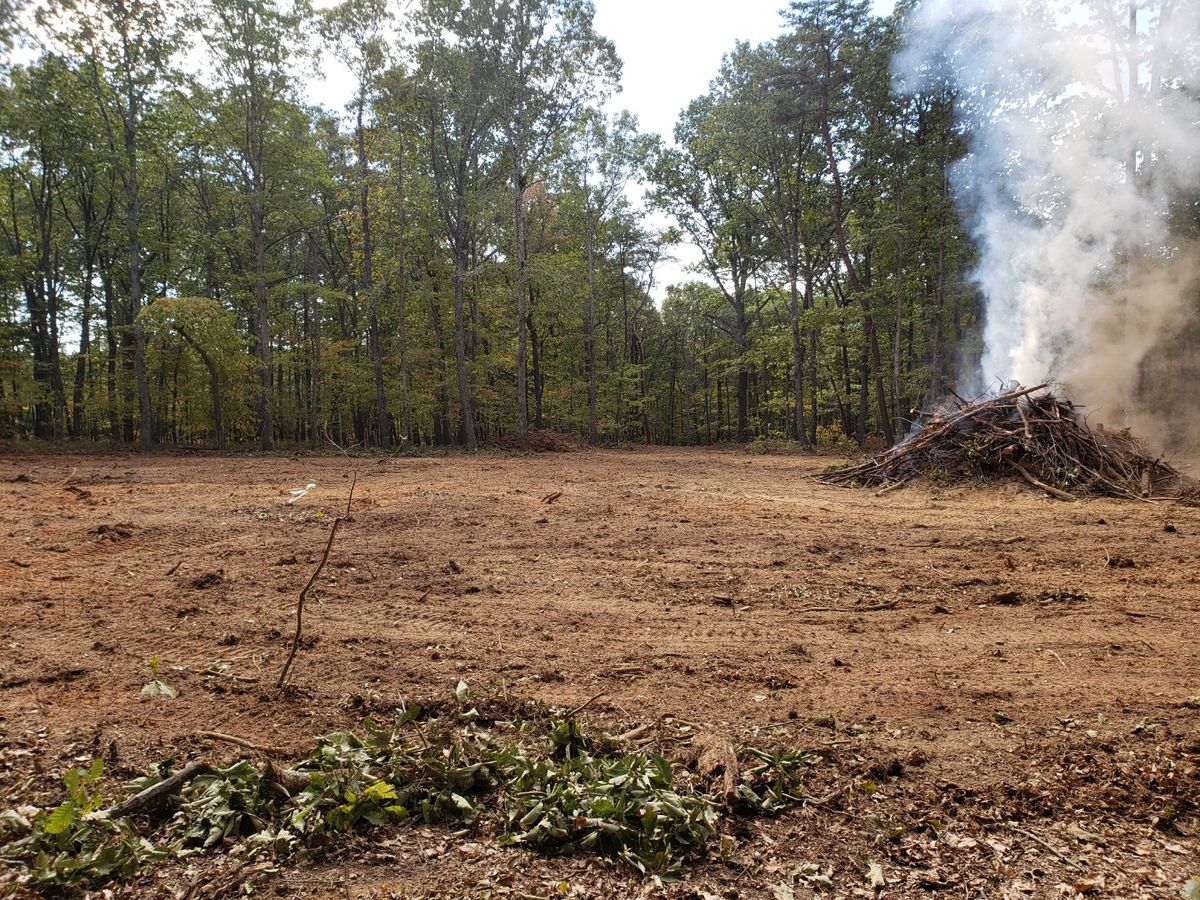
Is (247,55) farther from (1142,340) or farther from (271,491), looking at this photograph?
(1142,340)

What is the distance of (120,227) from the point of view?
2175cm

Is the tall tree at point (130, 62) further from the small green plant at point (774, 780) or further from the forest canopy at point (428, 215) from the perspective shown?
the small green plant at point (774, 780)

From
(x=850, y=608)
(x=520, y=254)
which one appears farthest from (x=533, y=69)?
(x=850, y=608)

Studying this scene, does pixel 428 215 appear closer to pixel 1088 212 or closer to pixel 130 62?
pixel 130 62

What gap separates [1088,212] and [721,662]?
1808 cm

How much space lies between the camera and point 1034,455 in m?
9.51

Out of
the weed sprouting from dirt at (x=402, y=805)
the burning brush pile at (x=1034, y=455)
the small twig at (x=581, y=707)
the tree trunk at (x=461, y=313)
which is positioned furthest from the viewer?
the tree trunk at (x=461, y=313)

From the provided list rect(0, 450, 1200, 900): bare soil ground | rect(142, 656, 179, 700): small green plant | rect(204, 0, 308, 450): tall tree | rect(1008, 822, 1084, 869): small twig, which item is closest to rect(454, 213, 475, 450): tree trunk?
rect(204, 0, 308, 450): tall tree

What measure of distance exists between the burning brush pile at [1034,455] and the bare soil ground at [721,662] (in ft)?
4.59

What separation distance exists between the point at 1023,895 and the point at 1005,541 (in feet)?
17.8

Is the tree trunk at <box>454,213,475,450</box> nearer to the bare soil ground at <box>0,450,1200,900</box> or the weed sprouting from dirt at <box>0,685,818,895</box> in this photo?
the bare soil ground at <box>0,450,1200,900</box>

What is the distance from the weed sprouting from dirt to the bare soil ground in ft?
0.30

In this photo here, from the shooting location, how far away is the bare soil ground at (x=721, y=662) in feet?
6.51

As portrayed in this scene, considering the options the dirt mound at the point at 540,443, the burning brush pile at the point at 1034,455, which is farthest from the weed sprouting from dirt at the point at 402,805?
the dirt mound at the point at 540,443
